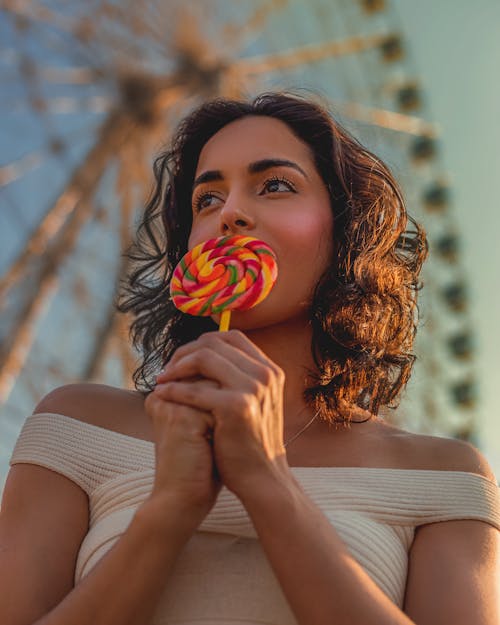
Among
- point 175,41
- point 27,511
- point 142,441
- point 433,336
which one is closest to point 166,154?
point 142,441

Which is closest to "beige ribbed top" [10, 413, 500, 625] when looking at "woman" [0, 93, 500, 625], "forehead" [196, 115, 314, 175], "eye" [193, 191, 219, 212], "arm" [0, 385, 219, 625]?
"woman" [0, 93, 500, 625]

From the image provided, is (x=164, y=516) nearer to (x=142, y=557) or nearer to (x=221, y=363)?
(x=142, y=557)

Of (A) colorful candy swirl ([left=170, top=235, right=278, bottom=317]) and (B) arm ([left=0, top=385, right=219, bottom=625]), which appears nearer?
(B) arm ([left=0, top=385, right=219, bottom=625])

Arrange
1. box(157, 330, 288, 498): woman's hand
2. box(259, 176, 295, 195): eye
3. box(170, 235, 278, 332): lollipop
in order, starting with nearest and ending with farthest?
box(157, 330, 288, 498): woman's hand, box(170, 235, 278, 332): lollipop, box(259, 176, 295, 195): eye

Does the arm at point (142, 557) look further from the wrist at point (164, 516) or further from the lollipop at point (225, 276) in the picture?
the lollipop at point (225, 276)

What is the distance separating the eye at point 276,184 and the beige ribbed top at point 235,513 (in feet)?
2.10

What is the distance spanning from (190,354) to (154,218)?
1.36 meters

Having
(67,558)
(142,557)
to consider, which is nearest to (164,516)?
(142,557)

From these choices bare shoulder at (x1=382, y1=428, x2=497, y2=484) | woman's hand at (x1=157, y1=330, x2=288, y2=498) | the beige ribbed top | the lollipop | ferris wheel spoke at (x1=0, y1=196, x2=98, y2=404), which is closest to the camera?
woman's hand at (x1=157, y1=330, x2=288, y2=498)

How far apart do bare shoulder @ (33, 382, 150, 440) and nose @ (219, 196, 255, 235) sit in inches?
16.8

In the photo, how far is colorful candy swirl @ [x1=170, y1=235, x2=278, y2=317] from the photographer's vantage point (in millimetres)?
1554

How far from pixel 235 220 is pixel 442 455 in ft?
2.18

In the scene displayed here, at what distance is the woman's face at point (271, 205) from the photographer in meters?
1.70

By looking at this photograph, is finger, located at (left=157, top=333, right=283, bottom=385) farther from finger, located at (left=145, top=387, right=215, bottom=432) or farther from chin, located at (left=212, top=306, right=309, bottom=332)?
chin, located at (left=212, top=306, right=309, bottom=332)
